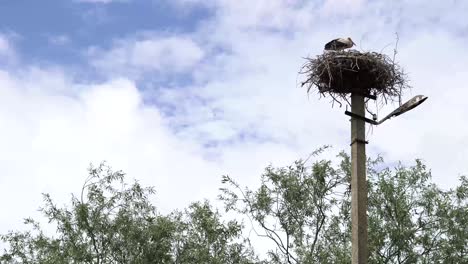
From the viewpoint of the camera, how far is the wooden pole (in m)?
6.68

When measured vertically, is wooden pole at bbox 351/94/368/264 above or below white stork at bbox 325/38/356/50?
below

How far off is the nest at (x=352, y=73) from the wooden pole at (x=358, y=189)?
0.39 metres

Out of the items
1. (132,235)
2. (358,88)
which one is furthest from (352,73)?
(132,235)

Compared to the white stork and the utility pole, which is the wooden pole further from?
the white stork

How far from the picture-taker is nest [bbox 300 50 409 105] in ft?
25.5

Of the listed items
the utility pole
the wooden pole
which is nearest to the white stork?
the utility pole

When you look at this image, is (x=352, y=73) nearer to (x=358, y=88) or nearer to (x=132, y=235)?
(x=358, y=88)

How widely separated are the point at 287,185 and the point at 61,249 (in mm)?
4910

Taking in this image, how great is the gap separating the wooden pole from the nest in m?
0.39

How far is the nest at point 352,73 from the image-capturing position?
7.78 m

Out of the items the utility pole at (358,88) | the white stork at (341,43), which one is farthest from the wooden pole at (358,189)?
the white stork at (341,43)

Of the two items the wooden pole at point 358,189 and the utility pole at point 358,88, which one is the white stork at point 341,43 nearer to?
the utility pole at point 358,88

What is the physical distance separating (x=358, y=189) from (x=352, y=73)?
146 cm

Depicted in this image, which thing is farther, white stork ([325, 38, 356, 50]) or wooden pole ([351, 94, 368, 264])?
white stork ([325, 38, 356, 50])
